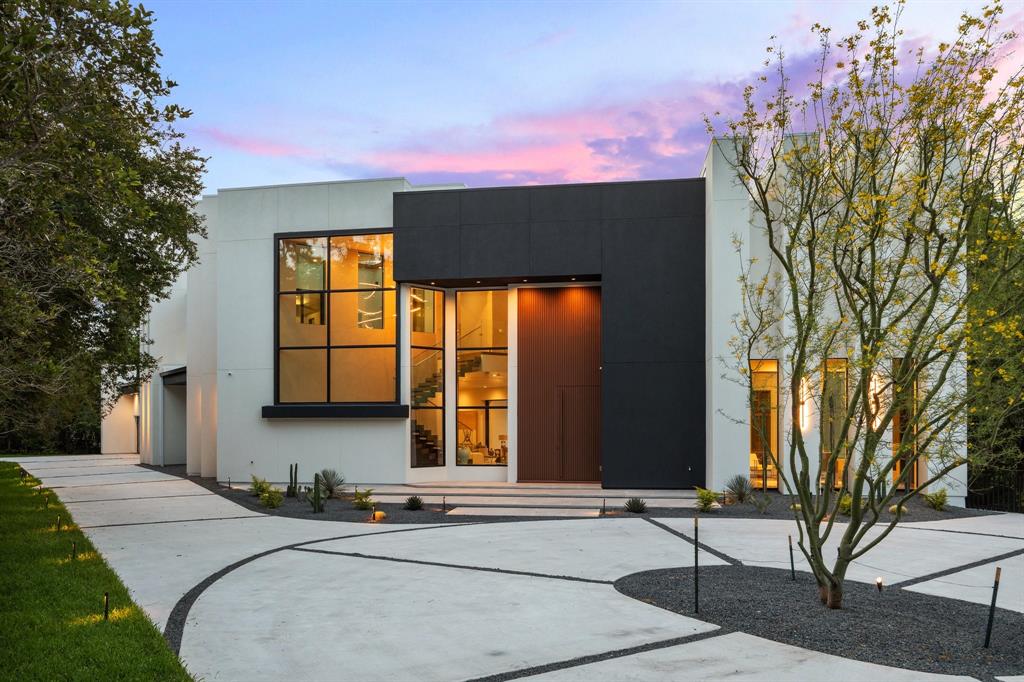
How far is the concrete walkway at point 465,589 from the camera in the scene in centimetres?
688

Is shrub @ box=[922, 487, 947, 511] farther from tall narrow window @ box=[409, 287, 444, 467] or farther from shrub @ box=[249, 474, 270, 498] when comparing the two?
shrub @ box=[249, 474, 270, 498]

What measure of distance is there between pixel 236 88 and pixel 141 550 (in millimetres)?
12765

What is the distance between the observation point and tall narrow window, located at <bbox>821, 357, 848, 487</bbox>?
8.74 meters

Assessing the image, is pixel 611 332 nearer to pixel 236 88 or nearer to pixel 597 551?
pixel 597 551

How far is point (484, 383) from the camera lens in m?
24.5

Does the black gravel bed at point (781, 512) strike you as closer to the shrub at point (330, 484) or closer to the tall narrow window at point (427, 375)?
the shrub at point (330, 484)

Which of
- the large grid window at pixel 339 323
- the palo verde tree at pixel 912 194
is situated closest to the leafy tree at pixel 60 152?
the palo verde tree at pixel 912 194

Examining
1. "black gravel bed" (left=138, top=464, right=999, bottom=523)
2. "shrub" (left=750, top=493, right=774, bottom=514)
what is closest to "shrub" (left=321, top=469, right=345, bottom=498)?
"black gravel bed" (left=138, top=464, right=999, bottom=523)

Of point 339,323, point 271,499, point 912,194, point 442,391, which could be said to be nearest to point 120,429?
point 339,323

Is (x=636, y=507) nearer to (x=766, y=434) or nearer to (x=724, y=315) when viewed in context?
(x=766, y=434)

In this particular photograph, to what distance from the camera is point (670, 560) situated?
1145cm

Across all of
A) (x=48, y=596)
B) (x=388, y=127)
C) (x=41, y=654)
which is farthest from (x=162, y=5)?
(x=388, y=127)

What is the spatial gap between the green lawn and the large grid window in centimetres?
1106

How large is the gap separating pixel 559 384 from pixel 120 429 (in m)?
29.1
